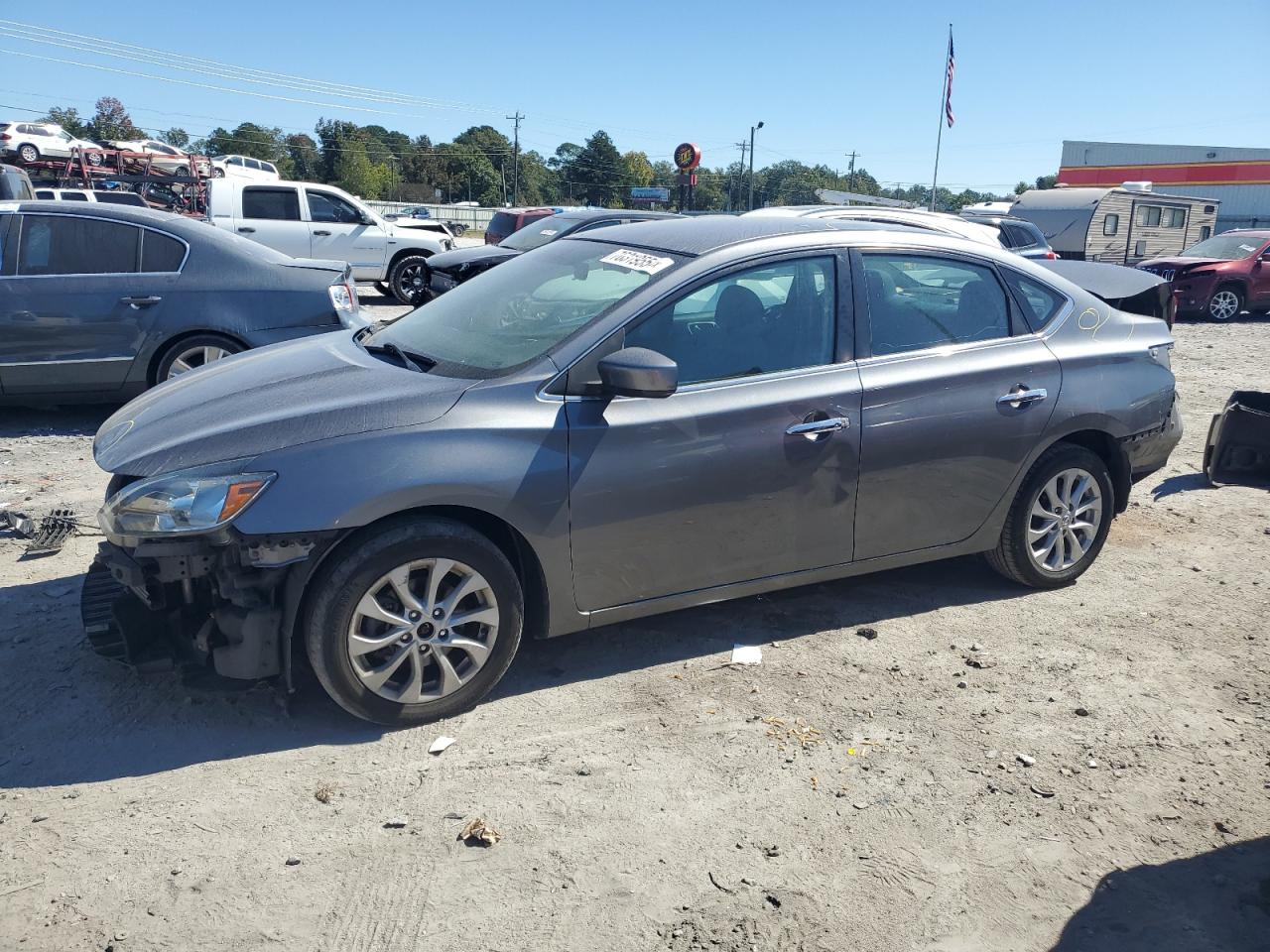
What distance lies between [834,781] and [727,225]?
8.07 ft

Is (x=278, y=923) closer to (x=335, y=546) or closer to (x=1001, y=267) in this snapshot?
(x=335, y=546)

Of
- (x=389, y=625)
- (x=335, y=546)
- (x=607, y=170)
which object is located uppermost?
(x=607, y=170)

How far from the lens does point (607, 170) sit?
110312 millimetres

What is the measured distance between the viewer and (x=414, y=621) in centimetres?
346

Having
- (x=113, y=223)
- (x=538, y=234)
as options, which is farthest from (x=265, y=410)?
(x=538, y=234)

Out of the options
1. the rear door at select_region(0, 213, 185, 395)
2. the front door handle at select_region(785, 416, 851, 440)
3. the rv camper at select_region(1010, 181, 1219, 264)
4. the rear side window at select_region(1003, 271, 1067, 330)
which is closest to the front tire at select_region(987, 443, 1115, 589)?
the rear side window at select_region(1003, 271, 1067, 330)

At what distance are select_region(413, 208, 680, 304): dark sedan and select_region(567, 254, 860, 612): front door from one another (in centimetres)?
887

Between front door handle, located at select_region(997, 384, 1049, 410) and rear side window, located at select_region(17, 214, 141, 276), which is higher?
rear side window, located at select_region(17, 214, 141, 276)

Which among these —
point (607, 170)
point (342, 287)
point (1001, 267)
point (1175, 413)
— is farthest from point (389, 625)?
point (607, 170)

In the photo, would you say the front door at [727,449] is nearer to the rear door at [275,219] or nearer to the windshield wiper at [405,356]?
the windshield wiper at [405,356]

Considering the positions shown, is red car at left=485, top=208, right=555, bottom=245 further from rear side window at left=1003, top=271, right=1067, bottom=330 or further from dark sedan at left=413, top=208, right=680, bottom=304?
rear side window at left=1003, top=271, right=1067, bottom=330

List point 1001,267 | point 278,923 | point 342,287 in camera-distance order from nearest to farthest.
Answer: point 278,923 → point 1001,267 → point 342,287

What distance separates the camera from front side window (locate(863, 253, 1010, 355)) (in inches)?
170

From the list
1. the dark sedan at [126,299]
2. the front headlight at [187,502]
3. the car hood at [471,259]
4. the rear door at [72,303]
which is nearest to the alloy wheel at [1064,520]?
the front headlight at [187,502]
